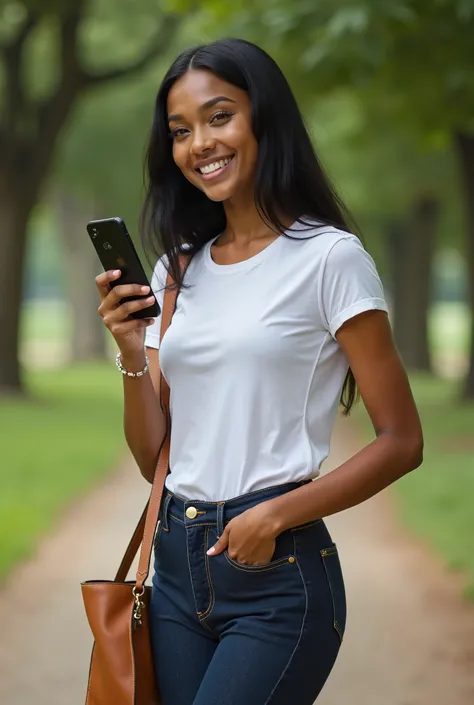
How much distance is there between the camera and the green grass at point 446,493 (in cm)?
851

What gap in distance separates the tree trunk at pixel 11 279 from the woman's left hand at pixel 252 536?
56.6 ft

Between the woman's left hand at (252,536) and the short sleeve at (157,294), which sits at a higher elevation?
the short sleeve at (157,294)

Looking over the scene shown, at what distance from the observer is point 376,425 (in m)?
2.67

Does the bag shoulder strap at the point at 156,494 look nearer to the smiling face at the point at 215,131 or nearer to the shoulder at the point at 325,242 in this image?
the smiling face at the point at 215,131

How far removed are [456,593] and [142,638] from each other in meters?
4.89

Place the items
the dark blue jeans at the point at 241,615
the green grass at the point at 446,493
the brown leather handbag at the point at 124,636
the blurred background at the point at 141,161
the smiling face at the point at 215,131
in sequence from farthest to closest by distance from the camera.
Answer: the blurred background at the point at 141,161 → the green grass at the point at 446,493 → the smiling face at the point at 215,131 → the brown leather handbag at the point at 124,636 → the dark blue jeans at the point at 241,615

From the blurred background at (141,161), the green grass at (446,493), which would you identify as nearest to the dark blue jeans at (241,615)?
the blurred background at (141,161)

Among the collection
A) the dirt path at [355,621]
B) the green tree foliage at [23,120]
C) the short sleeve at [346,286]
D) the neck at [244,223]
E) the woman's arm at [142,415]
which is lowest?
the dirt path at [355,621]

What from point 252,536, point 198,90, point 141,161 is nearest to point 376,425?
point 252,536

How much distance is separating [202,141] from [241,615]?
1.04 meters

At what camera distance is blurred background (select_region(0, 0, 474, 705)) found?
9180 mm

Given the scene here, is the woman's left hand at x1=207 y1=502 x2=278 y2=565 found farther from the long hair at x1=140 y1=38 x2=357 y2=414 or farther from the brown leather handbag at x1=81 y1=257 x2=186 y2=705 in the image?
the long hair at x1=140 y1=38 x2=357 y2=414

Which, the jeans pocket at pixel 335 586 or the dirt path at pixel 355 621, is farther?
the dirt path at pixel 355 621

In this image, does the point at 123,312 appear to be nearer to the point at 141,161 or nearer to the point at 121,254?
the point at 121,254
